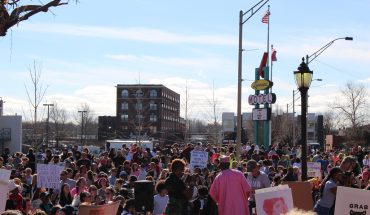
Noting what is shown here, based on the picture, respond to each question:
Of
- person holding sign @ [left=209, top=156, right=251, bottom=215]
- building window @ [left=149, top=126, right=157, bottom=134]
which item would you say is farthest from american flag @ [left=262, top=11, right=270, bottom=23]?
building window @ [left=149, top=126, right=157, bottom=134]

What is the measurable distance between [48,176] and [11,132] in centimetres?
3448

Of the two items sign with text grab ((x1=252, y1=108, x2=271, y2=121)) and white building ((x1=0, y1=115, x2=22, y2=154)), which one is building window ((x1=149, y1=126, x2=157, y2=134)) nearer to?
white building ((x1=0, y1=115, x2=22, y2=154))

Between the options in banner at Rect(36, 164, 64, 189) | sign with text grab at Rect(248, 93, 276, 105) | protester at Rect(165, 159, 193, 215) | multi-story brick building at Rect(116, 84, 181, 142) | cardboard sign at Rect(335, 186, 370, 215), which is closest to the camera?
cardboard sign at Rect(335, 186, 370, 215)

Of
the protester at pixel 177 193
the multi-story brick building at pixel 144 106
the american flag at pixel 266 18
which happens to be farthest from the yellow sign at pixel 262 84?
the multi-story brick building at pixel 144 106

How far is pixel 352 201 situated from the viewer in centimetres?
828

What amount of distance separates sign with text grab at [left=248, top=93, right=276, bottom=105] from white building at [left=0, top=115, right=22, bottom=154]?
20505mm

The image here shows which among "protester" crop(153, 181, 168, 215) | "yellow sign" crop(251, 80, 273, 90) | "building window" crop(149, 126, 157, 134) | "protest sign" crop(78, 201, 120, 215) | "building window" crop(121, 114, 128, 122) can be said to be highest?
"building window" crop(121, 114, 128, 122)

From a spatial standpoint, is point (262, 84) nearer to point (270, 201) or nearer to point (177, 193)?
point (177, 193)

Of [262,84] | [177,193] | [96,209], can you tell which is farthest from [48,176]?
[262,84]

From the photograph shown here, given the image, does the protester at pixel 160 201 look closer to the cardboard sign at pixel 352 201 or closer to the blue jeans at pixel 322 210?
the blue jeans at pixel 322 210

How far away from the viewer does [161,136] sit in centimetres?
11469

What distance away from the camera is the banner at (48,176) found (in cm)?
1534

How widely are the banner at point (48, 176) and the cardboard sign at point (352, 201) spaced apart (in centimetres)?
882

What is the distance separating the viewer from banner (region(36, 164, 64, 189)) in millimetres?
15344
